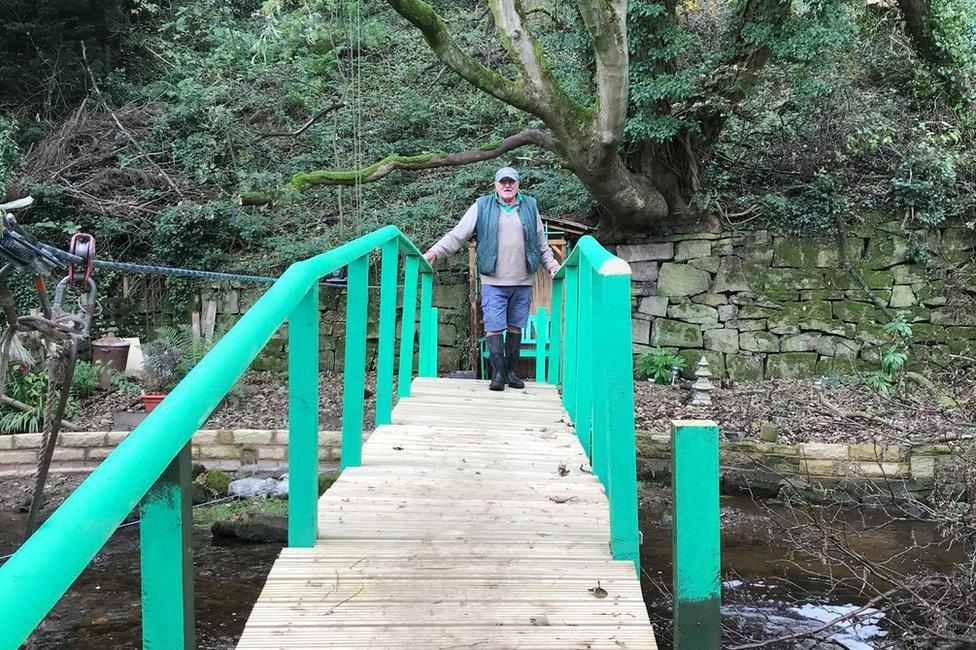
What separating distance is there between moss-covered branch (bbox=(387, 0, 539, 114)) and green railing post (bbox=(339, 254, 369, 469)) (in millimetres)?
5180

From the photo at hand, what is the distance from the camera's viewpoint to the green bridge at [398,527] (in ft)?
3.20

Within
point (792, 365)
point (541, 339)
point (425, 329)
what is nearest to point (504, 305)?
point (425, 329)

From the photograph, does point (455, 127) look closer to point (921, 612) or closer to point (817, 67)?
point (817, 67)

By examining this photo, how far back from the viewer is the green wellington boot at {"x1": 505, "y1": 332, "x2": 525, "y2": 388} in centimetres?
507

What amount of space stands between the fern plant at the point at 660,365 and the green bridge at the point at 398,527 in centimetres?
654

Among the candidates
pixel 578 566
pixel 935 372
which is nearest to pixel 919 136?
pixel 935 372

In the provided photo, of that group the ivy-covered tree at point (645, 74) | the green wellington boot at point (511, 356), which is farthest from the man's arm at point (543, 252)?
the ivy-covered tree at point (645, 74)

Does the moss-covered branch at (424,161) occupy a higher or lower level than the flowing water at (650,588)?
higher

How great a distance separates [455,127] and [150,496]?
1193 centimetres

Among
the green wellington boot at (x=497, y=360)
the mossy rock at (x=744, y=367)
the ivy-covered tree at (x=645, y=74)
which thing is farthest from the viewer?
the mossy rock at (x=744, y=367)

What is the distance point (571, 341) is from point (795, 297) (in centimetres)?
622

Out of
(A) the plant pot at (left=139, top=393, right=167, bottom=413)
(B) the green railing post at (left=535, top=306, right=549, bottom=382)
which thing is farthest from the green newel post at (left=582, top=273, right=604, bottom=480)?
(A) the plant pot at (left=139, top=393, right=167, bottom=413)

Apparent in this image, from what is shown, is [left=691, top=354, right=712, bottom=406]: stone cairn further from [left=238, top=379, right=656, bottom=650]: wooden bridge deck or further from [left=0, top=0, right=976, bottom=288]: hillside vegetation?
[left=238, top=379, right=656, bottom=650]: wooden bridge deck

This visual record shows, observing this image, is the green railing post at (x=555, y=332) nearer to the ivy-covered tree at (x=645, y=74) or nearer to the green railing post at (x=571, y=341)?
the green railing post at (x=571, y=341)
